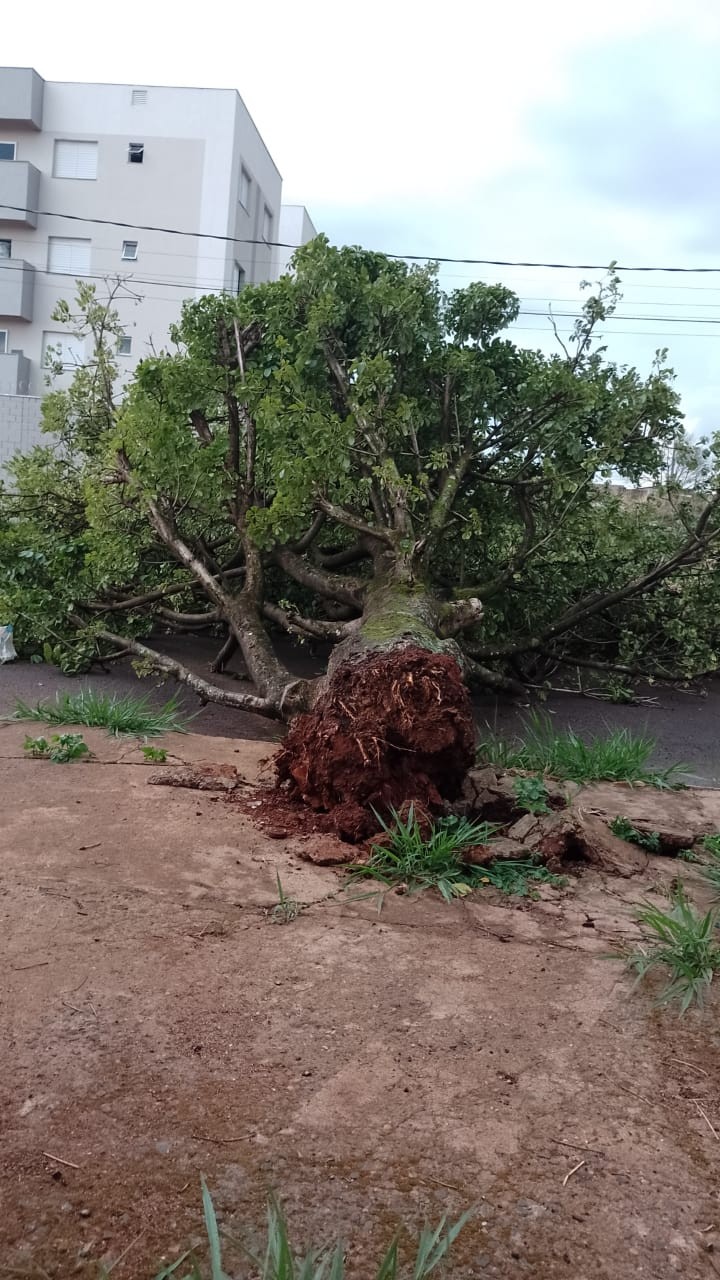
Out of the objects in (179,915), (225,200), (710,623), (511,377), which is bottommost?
(179,915)

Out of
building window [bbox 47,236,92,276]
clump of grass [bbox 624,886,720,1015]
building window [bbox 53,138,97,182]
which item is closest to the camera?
clump of grass [bbox 624,886,720,1015]

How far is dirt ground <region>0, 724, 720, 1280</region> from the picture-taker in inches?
69.1

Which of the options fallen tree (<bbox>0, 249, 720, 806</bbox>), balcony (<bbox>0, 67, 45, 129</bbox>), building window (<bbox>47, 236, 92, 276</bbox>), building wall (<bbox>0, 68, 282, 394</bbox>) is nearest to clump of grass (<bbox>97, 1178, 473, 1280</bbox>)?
fallen tree (<bbox>0, 249, 720, 806</bbox>)

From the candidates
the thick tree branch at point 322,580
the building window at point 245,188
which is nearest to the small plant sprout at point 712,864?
the thick tree branch at point 322,580

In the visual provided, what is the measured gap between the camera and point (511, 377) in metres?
7.05

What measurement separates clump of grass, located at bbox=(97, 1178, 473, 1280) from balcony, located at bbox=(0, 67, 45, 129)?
27651mm

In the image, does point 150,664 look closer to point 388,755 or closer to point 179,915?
point 388,755

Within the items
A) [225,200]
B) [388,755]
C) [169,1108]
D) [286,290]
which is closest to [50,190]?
[225,200]

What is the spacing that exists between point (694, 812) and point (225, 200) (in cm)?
2314

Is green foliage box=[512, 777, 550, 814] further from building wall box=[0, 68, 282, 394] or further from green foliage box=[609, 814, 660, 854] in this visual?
building wall box=[0, 68, 282, 394]

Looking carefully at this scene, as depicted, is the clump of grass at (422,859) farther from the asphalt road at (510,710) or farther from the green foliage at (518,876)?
the asphalt road at (510,710)

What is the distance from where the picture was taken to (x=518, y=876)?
3.78 metres

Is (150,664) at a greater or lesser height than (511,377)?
lesser

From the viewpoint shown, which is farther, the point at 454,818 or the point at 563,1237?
the point at 454,818
